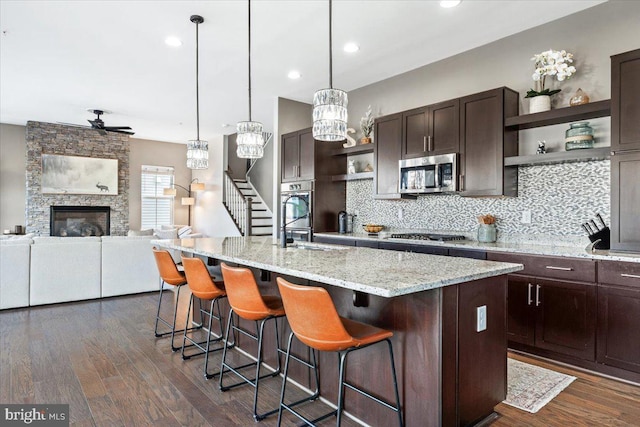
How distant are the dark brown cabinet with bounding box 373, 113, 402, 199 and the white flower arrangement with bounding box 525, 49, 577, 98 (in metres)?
1.48

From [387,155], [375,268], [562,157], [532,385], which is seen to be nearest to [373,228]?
[387,155]

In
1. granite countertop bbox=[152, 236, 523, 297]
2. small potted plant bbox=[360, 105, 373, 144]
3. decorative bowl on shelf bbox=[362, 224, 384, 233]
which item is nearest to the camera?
granite countertop bbox=[152, 236, 523, 297]

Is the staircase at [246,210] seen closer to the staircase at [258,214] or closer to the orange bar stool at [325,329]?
the staircase at [258,214]

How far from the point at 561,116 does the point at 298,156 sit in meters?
3.40

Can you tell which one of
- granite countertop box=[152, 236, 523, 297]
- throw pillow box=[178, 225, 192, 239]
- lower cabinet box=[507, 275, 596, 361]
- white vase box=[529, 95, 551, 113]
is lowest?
lower cabinet box=[507, 275, 596, 361]

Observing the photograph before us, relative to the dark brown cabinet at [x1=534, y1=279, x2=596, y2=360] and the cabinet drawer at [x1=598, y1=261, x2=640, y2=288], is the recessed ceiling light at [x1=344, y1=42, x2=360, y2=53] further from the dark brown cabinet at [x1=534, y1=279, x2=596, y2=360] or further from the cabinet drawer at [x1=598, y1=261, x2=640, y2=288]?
the cabinet drawer at [x1=598, y1=261, x2=640, y2=288]

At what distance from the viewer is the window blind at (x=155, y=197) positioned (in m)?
9.87

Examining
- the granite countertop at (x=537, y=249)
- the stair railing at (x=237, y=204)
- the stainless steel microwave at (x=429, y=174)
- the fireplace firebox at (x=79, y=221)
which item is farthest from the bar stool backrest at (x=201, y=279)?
the fireplace firebox at (x=79, y=221)

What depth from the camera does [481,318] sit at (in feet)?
6.57

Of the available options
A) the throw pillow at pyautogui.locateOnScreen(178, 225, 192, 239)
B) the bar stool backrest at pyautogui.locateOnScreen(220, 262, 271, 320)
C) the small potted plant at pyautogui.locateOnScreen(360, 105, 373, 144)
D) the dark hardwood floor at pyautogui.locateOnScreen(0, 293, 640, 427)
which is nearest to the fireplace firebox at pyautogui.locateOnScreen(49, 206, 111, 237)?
the throw pillow at pyautogui.locateOnScreen(178, 225, 192, 239)

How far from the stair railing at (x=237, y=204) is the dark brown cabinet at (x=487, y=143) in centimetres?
479

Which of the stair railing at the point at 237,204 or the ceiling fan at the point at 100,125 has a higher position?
the ceiling fan at the point at 100,125

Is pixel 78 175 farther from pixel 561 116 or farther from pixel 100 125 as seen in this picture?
pixel 561 116

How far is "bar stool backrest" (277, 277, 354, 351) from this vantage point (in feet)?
5.55
